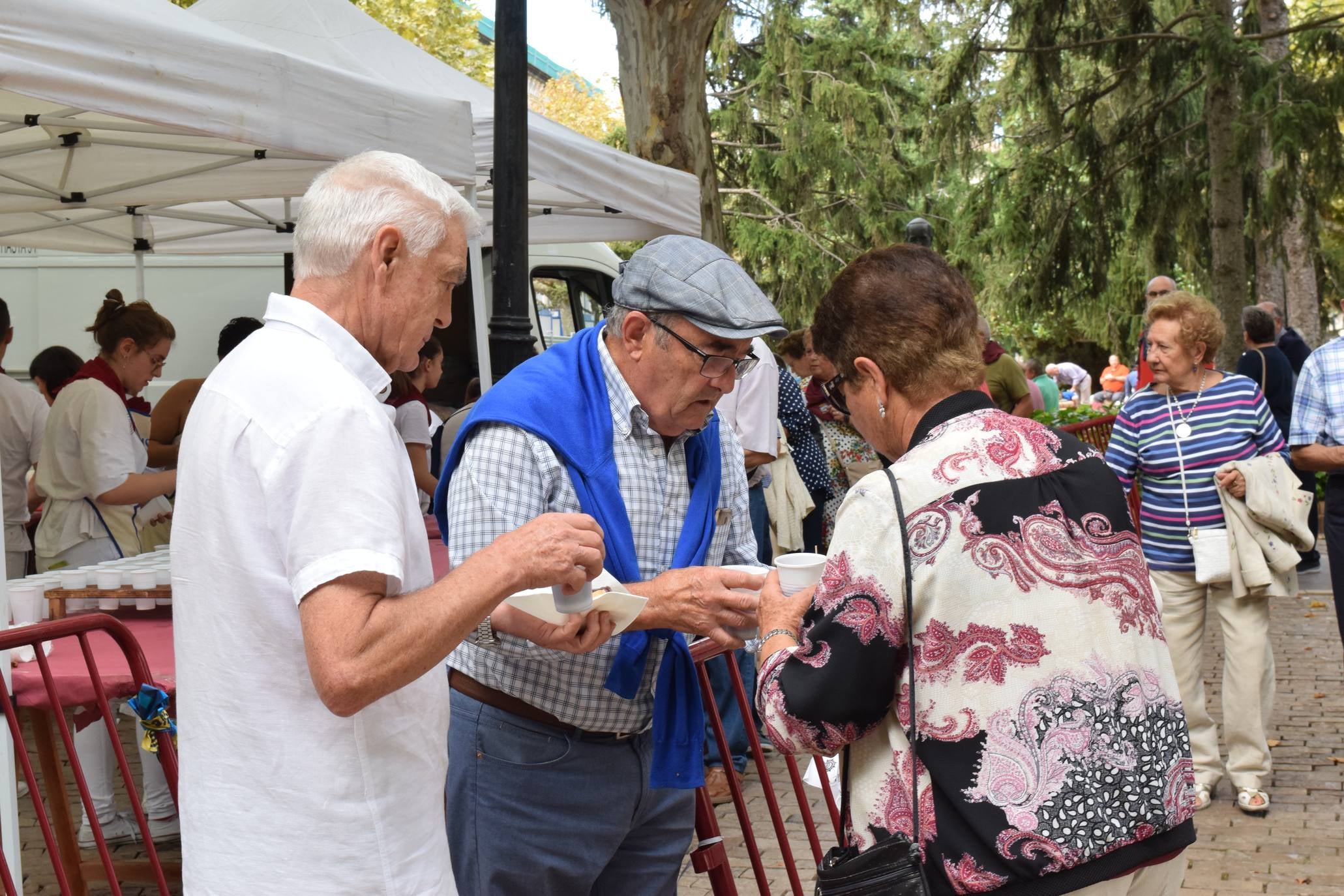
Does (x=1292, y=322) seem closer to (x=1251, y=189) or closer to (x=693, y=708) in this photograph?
(x=1251, y=189)

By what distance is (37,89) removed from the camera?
3.79 m

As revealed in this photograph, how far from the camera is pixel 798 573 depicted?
2.17m

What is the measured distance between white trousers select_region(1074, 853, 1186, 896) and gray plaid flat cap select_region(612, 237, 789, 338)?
1.12 meters

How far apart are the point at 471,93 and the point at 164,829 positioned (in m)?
4.40

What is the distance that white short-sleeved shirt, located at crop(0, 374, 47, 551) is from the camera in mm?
5711

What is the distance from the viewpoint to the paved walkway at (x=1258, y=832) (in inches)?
190

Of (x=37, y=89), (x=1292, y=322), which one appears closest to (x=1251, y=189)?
(x=1292, y=322)

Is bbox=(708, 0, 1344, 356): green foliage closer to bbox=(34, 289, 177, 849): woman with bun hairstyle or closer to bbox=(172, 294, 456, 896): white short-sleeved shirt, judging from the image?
bbox=(34, 289, 177, 849): woman with bun hairstyle

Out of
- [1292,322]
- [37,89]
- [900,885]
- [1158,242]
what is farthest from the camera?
[1292,322]

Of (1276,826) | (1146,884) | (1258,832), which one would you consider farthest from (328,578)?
(1276,826)

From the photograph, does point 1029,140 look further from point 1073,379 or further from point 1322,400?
point 1073,379

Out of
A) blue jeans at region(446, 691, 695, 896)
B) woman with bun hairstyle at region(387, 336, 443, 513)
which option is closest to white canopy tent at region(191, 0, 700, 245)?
woman with bun hairstyle at region(387, 336, 443, 513)

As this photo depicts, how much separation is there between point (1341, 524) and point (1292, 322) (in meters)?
14.4

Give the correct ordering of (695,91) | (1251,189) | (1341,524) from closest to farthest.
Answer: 1. (1341,524)
2. (695,91)
3. (1251,189)
